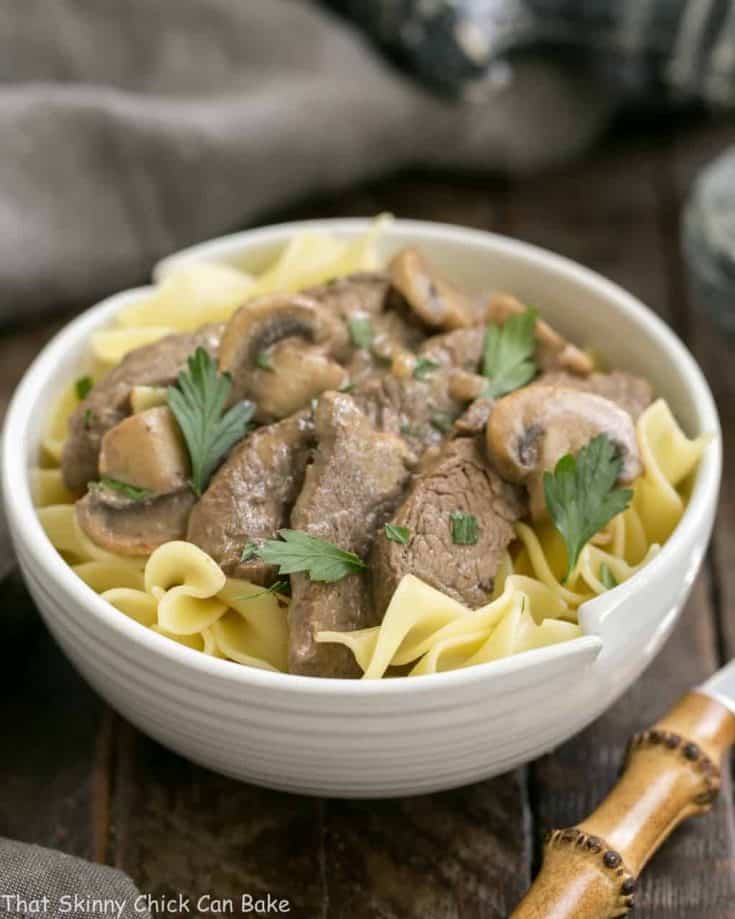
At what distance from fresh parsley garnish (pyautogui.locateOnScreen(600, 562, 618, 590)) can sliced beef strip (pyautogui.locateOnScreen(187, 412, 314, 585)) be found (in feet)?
2.29

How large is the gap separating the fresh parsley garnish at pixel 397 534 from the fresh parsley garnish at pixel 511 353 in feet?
1.78

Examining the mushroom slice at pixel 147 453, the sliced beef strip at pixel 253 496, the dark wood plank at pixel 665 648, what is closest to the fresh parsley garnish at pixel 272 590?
the sliced beef strip at pixel 253 496

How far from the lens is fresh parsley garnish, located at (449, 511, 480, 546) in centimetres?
259

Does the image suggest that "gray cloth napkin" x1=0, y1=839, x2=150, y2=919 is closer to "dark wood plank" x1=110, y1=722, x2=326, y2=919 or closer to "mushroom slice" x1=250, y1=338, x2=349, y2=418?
"dark wood plank" x1=110, y1=722, x2=326, y2=919

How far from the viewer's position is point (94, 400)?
9.56ft

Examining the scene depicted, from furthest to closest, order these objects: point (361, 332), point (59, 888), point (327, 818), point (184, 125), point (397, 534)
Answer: point (184, 125) → point (361, 332) → point (327, 818) → point (397, 534) → point (59, 888)

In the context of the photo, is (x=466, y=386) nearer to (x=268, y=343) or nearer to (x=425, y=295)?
(x=425, y=295)

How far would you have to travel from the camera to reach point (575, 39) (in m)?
4.86

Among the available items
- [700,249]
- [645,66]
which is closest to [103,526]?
[700,249]

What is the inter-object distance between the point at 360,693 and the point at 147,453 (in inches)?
29.7

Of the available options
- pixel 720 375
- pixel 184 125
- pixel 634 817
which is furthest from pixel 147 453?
pixel 720 375

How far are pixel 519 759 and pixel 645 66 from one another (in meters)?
3.19

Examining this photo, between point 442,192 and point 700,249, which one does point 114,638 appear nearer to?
point 700,249

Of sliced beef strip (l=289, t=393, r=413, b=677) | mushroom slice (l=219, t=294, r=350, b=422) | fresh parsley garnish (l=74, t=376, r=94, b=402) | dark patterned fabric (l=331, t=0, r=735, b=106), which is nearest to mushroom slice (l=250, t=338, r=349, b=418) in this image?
mushroom slice (l=219, t=294, r=350, b=422)
